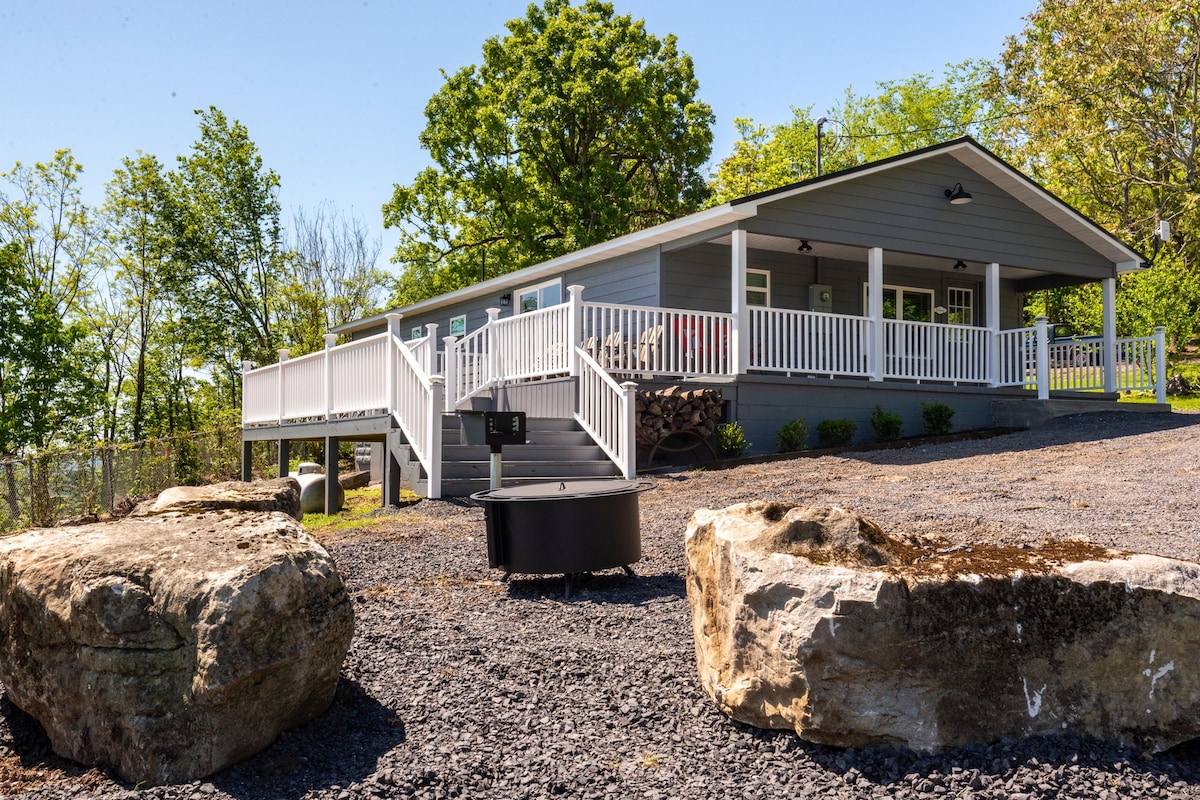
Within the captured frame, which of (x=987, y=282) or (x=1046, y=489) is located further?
(x=987, y=282)

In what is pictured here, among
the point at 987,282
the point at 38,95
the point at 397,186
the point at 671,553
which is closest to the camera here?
the point at 671,553

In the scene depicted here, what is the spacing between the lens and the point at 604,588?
5172 mm

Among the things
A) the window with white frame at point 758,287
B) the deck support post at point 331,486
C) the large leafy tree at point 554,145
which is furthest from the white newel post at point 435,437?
the large leafy tree at point 554,145

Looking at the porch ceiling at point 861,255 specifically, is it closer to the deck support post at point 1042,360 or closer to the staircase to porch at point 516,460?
the deck support post at point 1042,360

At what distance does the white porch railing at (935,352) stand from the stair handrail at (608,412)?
550 centimetres

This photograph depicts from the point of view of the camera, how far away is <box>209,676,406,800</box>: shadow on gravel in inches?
111

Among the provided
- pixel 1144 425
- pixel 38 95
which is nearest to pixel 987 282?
pixel 1144 425

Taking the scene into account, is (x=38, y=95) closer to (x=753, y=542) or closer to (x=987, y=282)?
(x=987, y=282)

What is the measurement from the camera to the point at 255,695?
2918mm

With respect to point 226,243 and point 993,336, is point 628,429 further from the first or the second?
point 226,243

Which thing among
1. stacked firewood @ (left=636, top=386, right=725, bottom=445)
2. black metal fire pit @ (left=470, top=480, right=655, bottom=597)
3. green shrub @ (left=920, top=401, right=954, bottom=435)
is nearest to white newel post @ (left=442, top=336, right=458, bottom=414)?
stacked firewood @ (left=636, top=386, right=725, bottom=445)

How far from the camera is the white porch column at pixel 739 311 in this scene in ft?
41.6

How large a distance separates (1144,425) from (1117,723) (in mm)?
11450

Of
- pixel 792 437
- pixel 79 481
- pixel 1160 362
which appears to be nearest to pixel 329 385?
pixel 79 481
